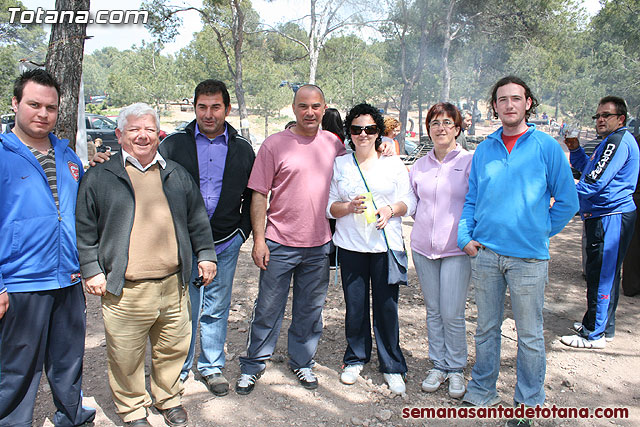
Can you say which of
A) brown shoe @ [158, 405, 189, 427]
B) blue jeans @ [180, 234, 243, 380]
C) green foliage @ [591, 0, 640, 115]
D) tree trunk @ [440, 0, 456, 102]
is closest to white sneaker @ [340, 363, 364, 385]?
blue jeans @ [180, 234, 243, 380]

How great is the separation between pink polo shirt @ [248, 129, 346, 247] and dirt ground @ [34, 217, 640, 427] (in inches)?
44.2

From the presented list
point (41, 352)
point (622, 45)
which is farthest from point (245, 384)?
point (622, 45)

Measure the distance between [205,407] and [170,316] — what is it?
761 millimetres

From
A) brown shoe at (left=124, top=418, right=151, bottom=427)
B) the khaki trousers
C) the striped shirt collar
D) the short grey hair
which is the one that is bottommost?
brown shoe at (left=124, top=418, right=151, bottom=427)

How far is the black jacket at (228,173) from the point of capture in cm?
312

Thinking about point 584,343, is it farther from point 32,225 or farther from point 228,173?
point 32,225

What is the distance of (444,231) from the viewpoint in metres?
3.11

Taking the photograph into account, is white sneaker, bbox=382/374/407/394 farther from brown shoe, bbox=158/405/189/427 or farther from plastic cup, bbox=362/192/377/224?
brown shoe, bbox=158/405/189/427

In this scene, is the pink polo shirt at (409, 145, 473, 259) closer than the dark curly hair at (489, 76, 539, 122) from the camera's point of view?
No

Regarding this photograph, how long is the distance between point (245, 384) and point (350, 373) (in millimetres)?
780

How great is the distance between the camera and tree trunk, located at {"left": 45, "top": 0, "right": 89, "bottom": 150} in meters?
3.81

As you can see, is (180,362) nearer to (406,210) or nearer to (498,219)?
(406,210)

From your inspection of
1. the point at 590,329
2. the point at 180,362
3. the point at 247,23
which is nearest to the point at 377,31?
the point at 247,23

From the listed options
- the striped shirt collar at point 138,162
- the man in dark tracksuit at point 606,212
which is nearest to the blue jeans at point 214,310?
the striped shirt collar at point 138,162
